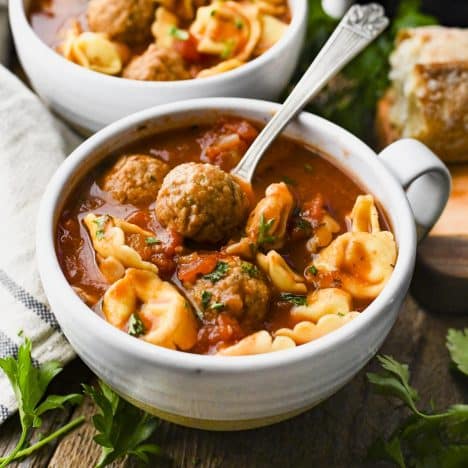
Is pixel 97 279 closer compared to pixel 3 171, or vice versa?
pixel 97 279

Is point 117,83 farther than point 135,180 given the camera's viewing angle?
Yes

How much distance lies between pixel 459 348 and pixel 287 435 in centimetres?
69

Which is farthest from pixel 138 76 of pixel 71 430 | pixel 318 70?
pixel 71 430

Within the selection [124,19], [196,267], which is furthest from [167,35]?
[196,267]

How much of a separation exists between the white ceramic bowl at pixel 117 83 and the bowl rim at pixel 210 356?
29cm

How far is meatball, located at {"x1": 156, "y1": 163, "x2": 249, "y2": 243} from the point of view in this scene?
2484 mm

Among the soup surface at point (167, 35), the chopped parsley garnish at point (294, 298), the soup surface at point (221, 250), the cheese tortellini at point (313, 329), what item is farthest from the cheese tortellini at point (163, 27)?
the cheese tortellini at point (313, 329)

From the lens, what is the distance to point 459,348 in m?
2.90

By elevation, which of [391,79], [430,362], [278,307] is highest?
[278,307]

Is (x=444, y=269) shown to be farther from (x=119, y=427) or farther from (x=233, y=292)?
(x=119, y=427)

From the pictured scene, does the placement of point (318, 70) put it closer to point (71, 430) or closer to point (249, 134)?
point (249, 134)

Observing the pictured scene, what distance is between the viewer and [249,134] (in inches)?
114

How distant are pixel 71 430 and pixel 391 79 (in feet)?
7.10

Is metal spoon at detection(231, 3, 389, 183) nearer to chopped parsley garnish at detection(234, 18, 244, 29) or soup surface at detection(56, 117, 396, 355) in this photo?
soup surface at detection(56, 117, 396, 355)
